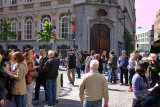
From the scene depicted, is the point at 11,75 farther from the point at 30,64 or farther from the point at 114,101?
the point at 114,101

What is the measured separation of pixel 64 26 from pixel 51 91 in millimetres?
19614

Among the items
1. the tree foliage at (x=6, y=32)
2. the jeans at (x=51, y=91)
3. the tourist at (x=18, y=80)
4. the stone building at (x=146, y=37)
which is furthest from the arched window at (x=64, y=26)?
the stone building at (x=146, y=37)

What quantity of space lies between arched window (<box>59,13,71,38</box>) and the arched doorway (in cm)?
314

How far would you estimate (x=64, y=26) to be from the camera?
1015 inches

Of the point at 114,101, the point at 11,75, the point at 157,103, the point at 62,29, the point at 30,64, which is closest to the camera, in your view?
the point at 157,103

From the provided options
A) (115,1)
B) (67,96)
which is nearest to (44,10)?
(115,1)

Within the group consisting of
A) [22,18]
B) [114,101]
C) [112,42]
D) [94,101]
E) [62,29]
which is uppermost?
[22,18]

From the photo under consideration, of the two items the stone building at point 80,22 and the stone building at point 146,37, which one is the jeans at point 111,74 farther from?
the stone building at point 146,37

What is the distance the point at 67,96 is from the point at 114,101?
196 cm

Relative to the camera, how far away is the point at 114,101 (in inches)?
302

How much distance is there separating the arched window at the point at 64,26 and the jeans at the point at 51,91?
1893 centimetres

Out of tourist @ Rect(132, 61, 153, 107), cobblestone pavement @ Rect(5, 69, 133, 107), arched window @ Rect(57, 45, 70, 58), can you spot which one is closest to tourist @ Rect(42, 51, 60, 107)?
cobblestone pavement @ Rect(5, 69, 133, 107)

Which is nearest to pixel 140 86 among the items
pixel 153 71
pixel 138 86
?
pixel 138 86

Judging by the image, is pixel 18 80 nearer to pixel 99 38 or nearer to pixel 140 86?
pixel 140 86
